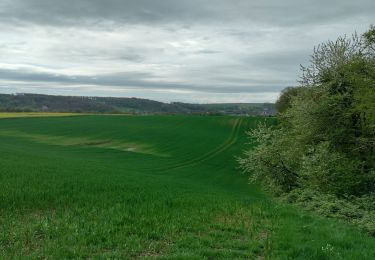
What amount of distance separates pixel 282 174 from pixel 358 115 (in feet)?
21.7

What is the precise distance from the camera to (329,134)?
29.5 meters

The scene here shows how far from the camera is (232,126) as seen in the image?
282ft

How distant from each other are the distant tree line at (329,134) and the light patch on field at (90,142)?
91.5 ft

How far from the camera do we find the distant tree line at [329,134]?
25312mm

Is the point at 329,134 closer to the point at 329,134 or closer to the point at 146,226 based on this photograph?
the point at 329,134

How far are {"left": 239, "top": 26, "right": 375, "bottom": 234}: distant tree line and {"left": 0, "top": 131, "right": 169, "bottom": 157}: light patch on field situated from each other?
27.9 metres

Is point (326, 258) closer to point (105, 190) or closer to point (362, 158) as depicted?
point (105, 190)

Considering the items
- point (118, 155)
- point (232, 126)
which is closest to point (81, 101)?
point (232, 126)

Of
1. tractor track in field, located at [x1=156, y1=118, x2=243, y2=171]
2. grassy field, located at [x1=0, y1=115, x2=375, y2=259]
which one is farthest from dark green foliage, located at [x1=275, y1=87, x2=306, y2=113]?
grassy field, located at [x1=0, y1=115, x2=375, y2=259]

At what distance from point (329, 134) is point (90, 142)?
4564 centimetres

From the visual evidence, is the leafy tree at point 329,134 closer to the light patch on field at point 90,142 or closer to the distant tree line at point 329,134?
the distant tree line at point 329,134

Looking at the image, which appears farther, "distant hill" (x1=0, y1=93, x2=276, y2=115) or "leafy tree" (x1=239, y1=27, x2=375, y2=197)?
"distant hill" (x1=0, y1=93, x2=276, y2=115)

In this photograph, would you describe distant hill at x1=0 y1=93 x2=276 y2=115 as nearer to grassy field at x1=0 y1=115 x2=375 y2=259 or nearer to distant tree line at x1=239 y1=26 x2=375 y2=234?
distant tree line at x1=239 y1=26 x2=375 y2=234

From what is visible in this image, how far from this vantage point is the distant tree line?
83.0 ft
